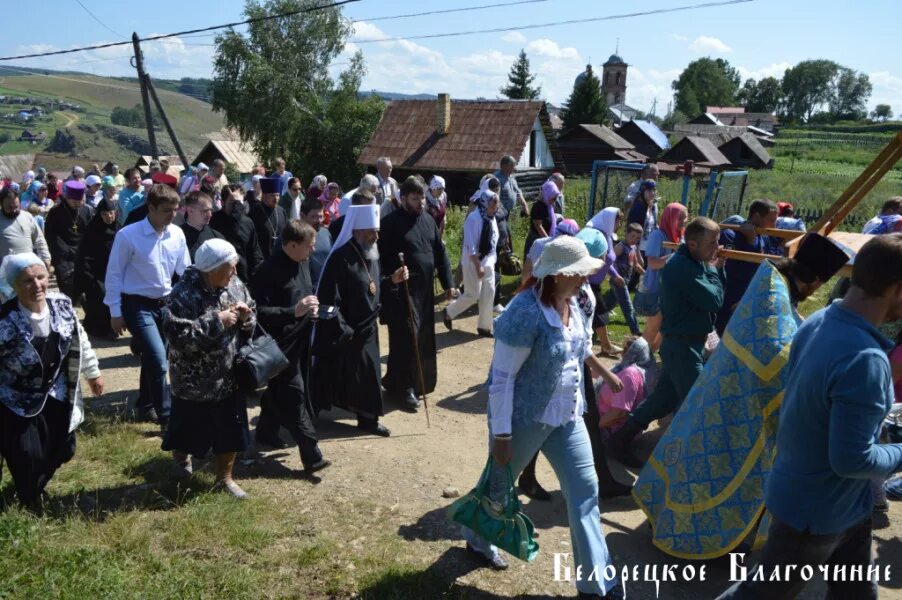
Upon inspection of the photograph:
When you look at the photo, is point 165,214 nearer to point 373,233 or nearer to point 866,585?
point 373,233

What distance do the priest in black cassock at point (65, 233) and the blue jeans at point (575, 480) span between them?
784 cm

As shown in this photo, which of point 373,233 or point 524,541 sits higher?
point 373,233

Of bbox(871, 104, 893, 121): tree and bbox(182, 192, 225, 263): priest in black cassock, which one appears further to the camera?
bbox(871, 104, 893, 121): tree

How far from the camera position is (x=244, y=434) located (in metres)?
4.71

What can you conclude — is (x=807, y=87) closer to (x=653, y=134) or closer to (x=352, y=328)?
(x=653, y=134)

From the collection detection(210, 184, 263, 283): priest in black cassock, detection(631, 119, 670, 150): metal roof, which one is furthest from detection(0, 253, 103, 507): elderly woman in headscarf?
detection(631, 119, 670, 150): metal roof

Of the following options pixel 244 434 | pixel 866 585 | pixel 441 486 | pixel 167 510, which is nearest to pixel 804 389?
pixel 866 585

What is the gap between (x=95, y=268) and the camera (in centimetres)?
841

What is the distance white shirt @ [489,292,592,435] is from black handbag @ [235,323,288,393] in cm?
168

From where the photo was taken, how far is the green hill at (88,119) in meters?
83.2

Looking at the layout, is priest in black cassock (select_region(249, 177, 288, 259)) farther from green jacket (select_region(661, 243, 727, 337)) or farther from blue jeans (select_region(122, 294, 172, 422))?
green jacket (select_region(661, 243, 727, 337))

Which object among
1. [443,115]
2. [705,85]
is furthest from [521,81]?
[705,85]

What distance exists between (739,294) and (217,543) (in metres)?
4.67

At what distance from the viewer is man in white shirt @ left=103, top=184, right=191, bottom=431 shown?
18.2ft
